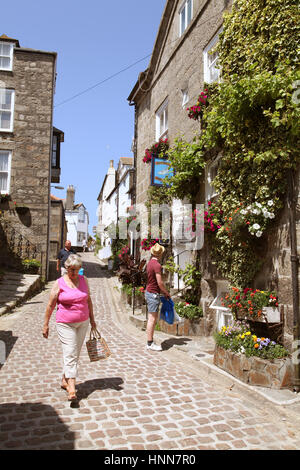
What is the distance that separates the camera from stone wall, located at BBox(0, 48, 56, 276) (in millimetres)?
15305

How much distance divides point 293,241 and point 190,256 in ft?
13.8

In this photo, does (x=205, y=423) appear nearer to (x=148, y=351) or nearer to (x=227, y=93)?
(x=148, y=351)

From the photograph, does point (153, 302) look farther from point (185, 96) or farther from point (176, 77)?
point (176, 77)

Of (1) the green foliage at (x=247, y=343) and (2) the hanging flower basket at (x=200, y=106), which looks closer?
(1) the green foliage at (x=247, y=343)

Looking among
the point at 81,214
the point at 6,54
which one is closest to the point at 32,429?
the point at 6,54

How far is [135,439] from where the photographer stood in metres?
3.43

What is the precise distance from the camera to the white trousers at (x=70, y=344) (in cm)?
435

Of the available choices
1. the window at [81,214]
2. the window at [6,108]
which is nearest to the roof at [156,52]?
the window at [6,108]

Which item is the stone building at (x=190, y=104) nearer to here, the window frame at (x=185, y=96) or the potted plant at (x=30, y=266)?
the window frame at (x=185, y=96)

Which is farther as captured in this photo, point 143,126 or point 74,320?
point 143,126

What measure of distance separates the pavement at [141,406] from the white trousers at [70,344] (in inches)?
14.3

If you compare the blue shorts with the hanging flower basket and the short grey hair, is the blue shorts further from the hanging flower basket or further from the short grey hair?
the hanging flower basket

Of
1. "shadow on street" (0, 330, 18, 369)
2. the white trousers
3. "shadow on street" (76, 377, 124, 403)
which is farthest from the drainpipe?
"shadow on street" (0, 330, 18, 369)
